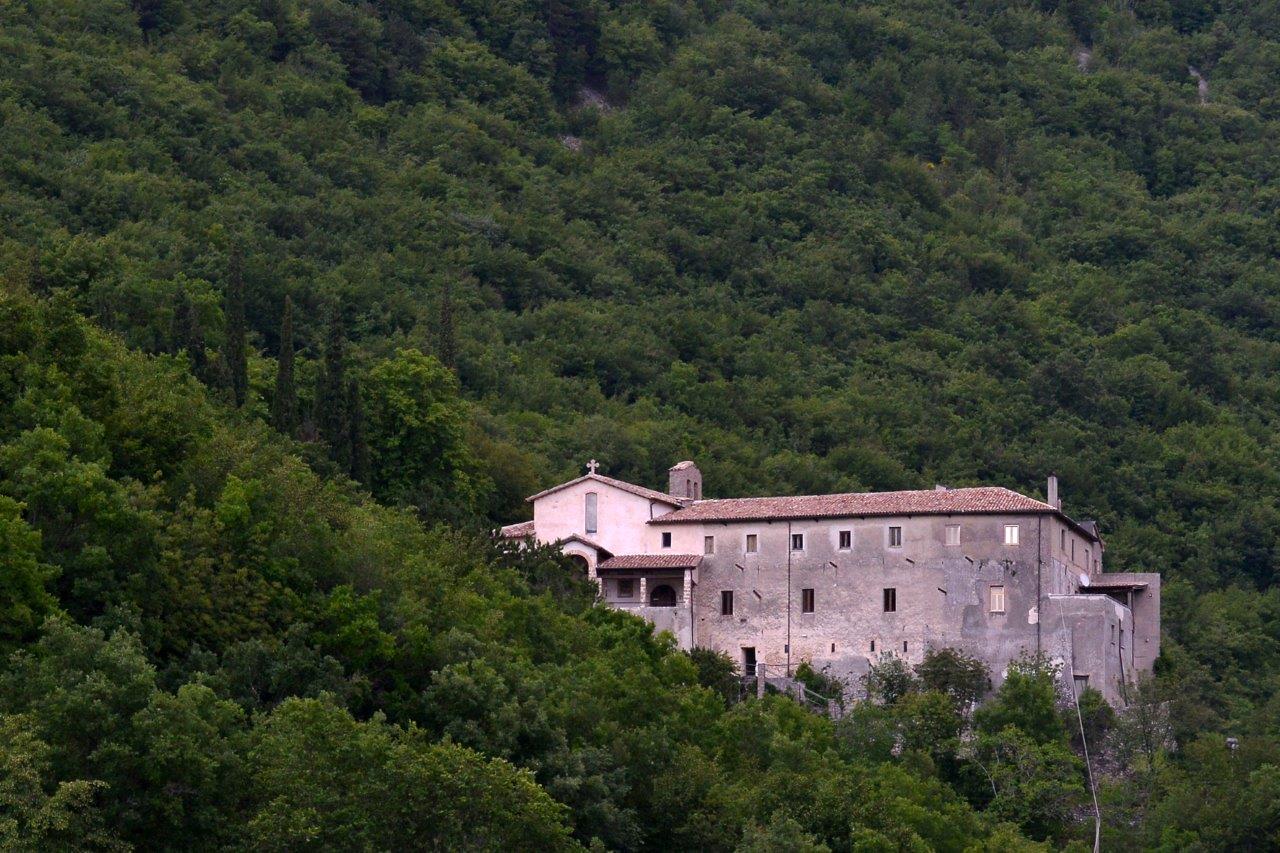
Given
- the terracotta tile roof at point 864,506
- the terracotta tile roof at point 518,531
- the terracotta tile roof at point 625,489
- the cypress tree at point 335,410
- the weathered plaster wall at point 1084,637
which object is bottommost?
the weathered plaster wall at point 1084,637

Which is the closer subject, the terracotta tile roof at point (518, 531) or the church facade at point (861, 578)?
the church facade at point (861, 578)

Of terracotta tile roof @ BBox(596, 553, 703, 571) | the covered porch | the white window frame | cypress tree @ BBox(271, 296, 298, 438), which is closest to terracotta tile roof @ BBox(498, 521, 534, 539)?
terracotta tile roof @ BBox(596, 553, 703, 571)

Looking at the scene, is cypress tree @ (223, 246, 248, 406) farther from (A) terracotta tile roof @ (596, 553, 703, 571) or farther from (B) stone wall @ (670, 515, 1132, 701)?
(B) stone wall @ (670, 515, 1132, 701)

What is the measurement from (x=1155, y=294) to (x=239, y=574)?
272 ft

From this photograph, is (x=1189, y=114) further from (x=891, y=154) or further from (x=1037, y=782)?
(x=1037, y=782)

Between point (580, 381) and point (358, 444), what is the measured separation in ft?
112

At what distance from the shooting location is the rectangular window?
7950cm

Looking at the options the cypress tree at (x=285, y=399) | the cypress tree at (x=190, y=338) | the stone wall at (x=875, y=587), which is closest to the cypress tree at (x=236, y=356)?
the cypress tree at (x=190, y=338)

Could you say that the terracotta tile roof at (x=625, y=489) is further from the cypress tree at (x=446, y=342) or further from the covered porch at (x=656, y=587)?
the cypress tree at (x=446, y=342)

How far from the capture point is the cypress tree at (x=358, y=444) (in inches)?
3246

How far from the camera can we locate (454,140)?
14038 cm

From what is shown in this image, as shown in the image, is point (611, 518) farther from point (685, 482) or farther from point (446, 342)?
point (446, 342)

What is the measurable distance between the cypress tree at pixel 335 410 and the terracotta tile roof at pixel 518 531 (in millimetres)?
4681

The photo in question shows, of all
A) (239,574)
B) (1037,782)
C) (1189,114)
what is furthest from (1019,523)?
(1189,114)
